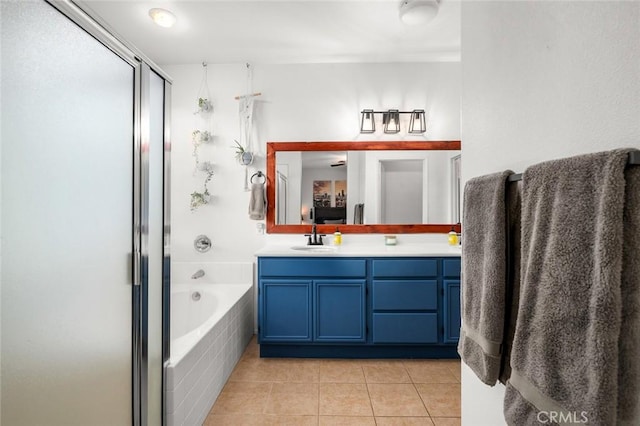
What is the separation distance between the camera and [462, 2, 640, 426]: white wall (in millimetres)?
527

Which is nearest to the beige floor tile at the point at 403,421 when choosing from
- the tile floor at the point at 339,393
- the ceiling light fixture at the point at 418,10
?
the tile floor at the point at 339,393

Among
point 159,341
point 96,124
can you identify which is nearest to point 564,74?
point 96,124

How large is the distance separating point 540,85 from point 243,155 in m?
2.52

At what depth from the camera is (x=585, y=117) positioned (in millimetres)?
595

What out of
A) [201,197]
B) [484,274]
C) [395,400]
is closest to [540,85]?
[484,274]

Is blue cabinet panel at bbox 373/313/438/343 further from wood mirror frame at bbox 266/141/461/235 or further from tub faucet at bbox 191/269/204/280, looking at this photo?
tub faucet at bbox 191/269/204/280

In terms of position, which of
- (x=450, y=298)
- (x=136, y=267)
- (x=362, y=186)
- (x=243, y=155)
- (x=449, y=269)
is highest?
(x=243, y=155)

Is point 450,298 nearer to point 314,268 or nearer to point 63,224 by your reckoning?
point 314,268

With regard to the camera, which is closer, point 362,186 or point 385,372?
point 385,372

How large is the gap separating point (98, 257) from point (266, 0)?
77.3 inches

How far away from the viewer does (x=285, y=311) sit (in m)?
2.45

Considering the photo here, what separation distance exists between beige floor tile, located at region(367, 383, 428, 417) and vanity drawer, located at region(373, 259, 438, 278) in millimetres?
782

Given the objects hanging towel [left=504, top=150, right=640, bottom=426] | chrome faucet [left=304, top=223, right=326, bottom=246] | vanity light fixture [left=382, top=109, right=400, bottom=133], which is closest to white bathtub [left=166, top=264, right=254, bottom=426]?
chrome faucet [left=304, top=223, right=326, bottom=246]

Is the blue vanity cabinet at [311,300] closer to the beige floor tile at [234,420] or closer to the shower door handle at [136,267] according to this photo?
the beige floor tile at [234,420]
